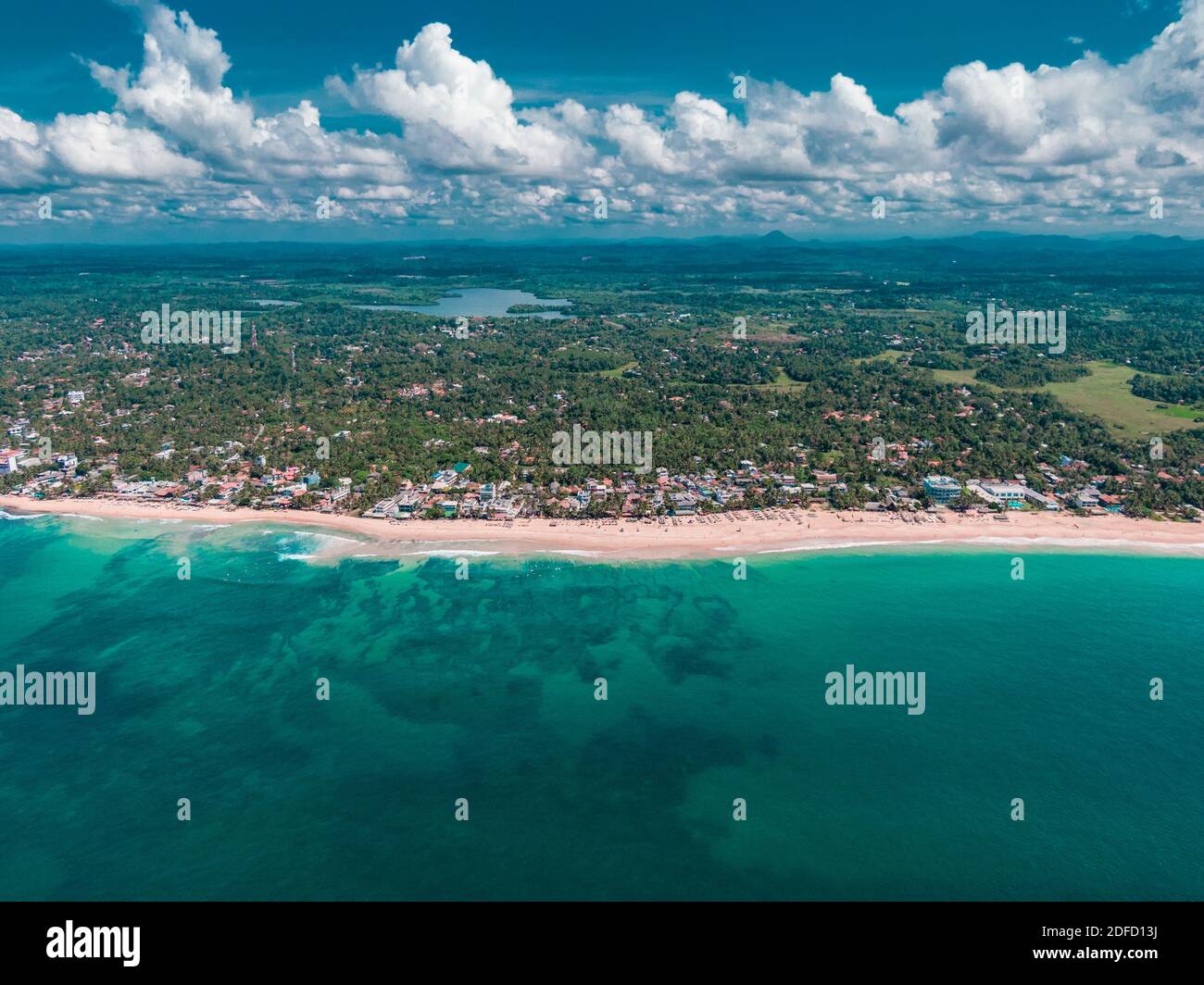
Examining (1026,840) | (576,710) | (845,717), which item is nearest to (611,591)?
(576,710)

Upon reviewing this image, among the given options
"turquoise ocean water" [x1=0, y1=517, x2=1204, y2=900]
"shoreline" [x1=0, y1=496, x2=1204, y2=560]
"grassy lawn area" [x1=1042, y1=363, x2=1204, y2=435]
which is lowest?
"turquoise ocean water" [x1=0, y1=517, x2=1204, y2=900]

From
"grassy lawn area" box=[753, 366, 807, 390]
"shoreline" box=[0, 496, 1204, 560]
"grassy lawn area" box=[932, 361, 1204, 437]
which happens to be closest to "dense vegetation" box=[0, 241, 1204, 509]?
"grassy lawn area" box=[753, 366, 807, 390]

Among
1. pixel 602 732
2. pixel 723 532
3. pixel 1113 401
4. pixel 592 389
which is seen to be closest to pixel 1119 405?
pixel 1113 401

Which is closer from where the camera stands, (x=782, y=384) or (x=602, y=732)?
(x=602, y=732)

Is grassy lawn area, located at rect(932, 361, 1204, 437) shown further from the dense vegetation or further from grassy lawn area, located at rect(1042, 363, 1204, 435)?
the dense vegetation

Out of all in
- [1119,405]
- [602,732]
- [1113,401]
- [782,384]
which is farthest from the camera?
[782,384]

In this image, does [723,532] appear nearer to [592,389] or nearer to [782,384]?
[592,389]
